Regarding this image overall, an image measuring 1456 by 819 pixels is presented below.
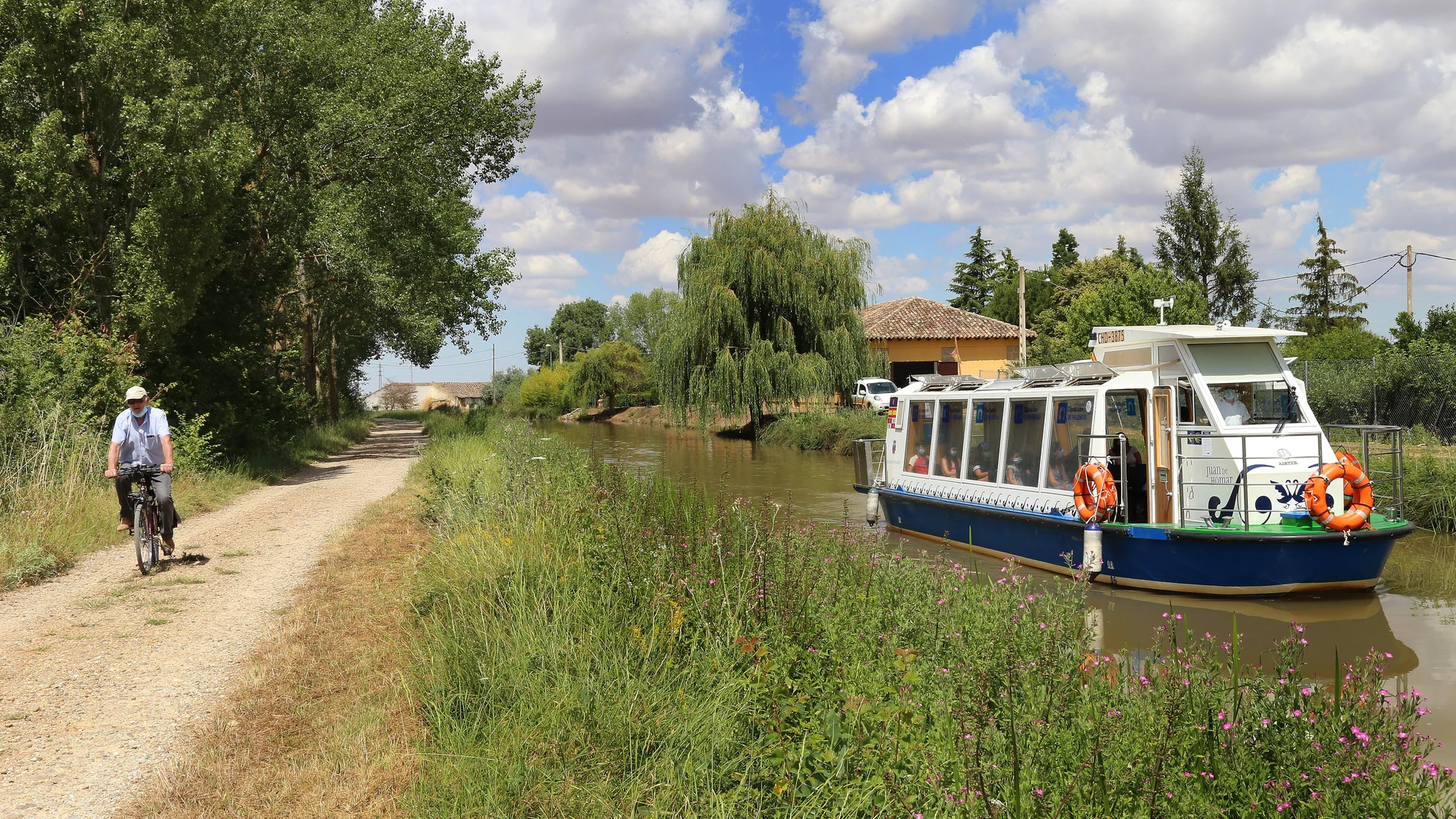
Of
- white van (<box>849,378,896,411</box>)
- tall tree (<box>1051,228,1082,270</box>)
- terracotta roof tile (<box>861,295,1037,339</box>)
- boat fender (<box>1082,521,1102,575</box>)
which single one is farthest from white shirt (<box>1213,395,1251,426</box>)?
tall tree (<box>1051,228,1082,270</box>)

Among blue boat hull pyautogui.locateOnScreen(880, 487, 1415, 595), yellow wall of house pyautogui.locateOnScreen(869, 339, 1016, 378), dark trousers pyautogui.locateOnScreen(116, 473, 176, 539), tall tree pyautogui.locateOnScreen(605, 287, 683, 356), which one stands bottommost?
blue boat hull pyautogui.locateOnScreen(880, 487, 1415, 595)

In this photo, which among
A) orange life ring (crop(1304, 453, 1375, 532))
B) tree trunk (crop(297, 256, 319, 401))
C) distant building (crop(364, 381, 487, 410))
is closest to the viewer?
orange life ring (crop(1304, 453, 1375, 532))

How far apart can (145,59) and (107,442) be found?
6010 millimetres

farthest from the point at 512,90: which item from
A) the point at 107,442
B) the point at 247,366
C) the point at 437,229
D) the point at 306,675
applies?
the point at 306,675

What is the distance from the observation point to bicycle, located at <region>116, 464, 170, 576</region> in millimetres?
9078

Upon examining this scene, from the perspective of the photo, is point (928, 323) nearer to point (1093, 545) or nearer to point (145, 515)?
point (1093, 545)

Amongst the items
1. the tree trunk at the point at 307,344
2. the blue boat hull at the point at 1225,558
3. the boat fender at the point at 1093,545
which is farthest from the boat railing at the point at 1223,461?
the tree trunk at the point at 307,344

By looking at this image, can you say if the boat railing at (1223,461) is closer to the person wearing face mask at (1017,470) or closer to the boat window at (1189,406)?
the boat window at (1189,406)

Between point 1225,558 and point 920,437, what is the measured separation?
588 cm

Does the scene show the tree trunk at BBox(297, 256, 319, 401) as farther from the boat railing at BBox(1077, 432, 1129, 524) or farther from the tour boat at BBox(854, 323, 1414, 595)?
the boat railing at BBox(1077, 432, 1129, 524)

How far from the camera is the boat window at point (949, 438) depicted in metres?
14.4

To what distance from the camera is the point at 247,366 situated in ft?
67.7

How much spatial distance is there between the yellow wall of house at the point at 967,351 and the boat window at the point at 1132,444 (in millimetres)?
33523

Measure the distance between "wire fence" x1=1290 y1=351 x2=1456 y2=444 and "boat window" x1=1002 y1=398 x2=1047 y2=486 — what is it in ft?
30.0
